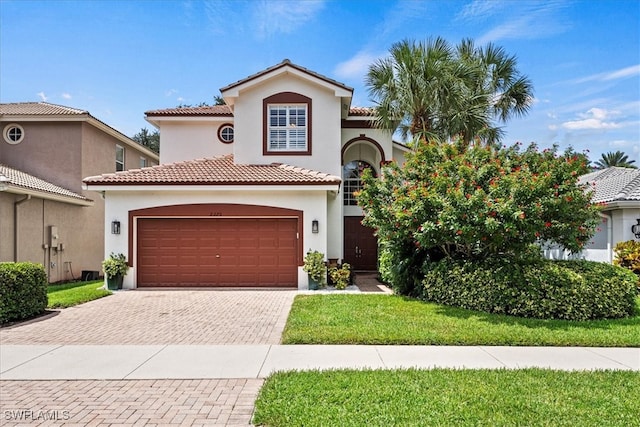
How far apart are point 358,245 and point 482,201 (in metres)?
10.8

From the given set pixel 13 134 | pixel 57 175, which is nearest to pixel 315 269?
pixel 57 175

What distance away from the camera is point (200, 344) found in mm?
7723

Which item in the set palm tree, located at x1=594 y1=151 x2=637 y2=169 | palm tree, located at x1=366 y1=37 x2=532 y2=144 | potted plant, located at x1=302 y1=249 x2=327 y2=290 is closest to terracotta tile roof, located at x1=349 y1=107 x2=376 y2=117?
palm tree, located at x1=366 y1=37 x2=532 y2=144

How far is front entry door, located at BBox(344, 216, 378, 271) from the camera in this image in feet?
64.9

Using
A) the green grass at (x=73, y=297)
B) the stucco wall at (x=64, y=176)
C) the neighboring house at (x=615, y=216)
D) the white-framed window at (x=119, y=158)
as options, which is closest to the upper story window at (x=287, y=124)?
the green grass at (x=73, y=297)

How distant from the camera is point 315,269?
47.2ft

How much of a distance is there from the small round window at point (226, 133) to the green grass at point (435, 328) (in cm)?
1077

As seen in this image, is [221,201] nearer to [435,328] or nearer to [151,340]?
[151,340]

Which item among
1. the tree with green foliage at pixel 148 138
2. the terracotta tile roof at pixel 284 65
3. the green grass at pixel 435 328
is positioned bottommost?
the green grass at pixel 435 328

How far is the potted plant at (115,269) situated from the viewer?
14352 millimetres

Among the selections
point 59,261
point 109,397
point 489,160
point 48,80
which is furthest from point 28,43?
point 489,160

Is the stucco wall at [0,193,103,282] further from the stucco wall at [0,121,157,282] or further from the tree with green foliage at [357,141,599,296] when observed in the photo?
the tree with green foliage at [357,141,599,296]

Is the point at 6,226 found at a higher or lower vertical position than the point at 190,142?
lower

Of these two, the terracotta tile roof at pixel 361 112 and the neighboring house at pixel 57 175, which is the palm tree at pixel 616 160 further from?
the neighboring house at pixel 57 175
